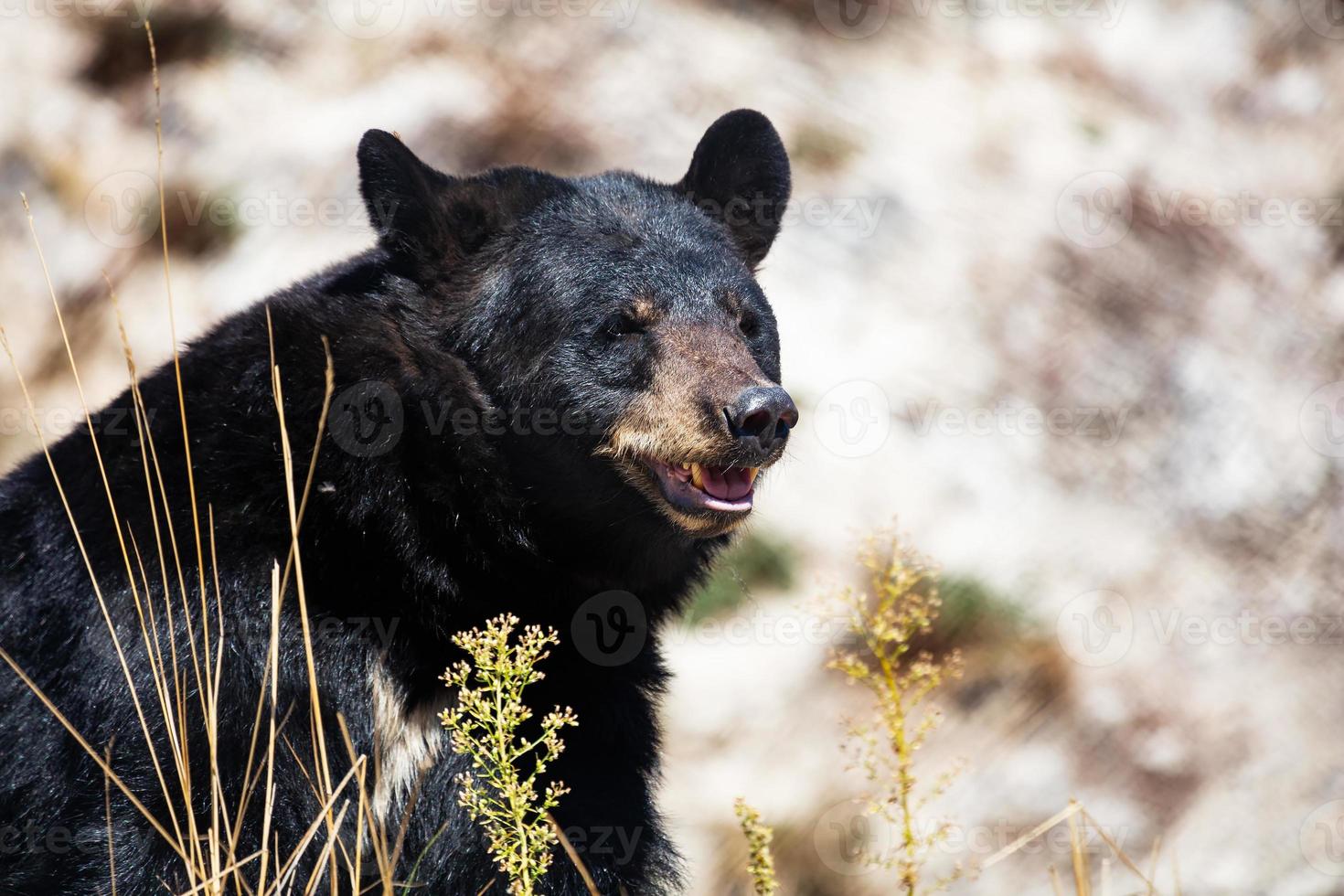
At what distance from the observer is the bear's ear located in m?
4.96

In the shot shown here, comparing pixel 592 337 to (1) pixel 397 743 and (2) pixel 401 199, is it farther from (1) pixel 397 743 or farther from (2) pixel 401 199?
(1) pixel 397 743

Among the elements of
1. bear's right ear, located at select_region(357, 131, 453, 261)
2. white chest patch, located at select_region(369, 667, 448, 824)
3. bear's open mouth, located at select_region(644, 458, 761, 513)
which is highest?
bear's right ear, located at select_region(357, 131, 453, 261)

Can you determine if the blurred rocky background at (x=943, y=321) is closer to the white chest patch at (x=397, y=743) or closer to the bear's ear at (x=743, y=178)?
the bear's ear at (x=743, y=178)

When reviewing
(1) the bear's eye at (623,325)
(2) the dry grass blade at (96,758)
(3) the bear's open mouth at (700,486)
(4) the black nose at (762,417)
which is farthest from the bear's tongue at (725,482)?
(2) the dry grass blade at (96,758)

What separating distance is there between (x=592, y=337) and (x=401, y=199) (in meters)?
0.79

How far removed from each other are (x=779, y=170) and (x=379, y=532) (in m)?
2.21

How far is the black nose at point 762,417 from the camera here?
12.8ft

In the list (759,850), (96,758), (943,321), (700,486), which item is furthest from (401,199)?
(943,321)

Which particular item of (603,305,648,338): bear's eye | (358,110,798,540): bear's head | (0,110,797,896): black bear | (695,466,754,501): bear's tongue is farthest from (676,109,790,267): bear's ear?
(695,466,754,501): bear's tongue

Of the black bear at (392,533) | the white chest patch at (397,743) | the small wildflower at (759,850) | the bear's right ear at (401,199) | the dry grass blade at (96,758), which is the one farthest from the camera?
the bear's right ear at (401,199)

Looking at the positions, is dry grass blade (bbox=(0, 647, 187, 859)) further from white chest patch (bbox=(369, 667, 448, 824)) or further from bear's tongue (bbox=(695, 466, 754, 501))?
bear's tongue (bbox=(695, 466, 754, 501))

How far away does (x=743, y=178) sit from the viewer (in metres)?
5.06

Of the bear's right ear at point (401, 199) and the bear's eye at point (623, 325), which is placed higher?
the bear's right ear at point (401, 199)

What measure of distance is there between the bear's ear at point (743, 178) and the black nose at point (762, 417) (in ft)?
4.05
